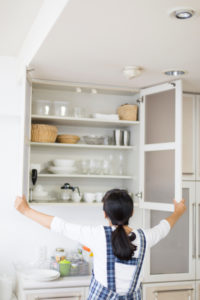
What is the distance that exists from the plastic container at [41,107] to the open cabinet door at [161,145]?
0.85 metres

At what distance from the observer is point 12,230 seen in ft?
12.2

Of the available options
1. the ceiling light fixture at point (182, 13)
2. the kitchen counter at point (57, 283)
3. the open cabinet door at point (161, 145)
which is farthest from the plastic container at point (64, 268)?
the ceiling light fixture at point (182, 13)

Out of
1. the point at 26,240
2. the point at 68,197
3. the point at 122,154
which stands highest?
the point at 122,154

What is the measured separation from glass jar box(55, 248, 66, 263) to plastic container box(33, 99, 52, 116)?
1.23 metres

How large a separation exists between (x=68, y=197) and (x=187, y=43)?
1793 millimetres

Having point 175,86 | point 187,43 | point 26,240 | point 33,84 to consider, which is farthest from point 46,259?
point 187,43

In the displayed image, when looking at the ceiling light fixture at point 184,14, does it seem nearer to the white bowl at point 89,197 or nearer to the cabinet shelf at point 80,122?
the cabinet shelf at point 80,122

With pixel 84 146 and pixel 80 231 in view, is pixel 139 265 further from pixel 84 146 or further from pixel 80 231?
pixel 84 146

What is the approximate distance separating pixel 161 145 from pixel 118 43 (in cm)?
124

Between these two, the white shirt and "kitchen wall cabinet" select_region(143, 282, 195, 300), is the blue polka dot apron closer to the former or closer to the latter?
the white shirt

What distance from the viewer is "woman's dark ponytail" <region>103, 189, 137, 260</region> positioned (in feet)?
6.91

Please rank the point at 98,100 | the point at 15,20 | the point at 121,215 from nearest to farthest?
the point at 121,215
the point at 15,20
the point at 98,100

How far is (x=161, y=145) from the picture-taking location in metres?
3.52

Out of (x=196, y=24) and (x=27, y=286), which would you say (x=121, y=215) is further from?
(x=27, y=286)
